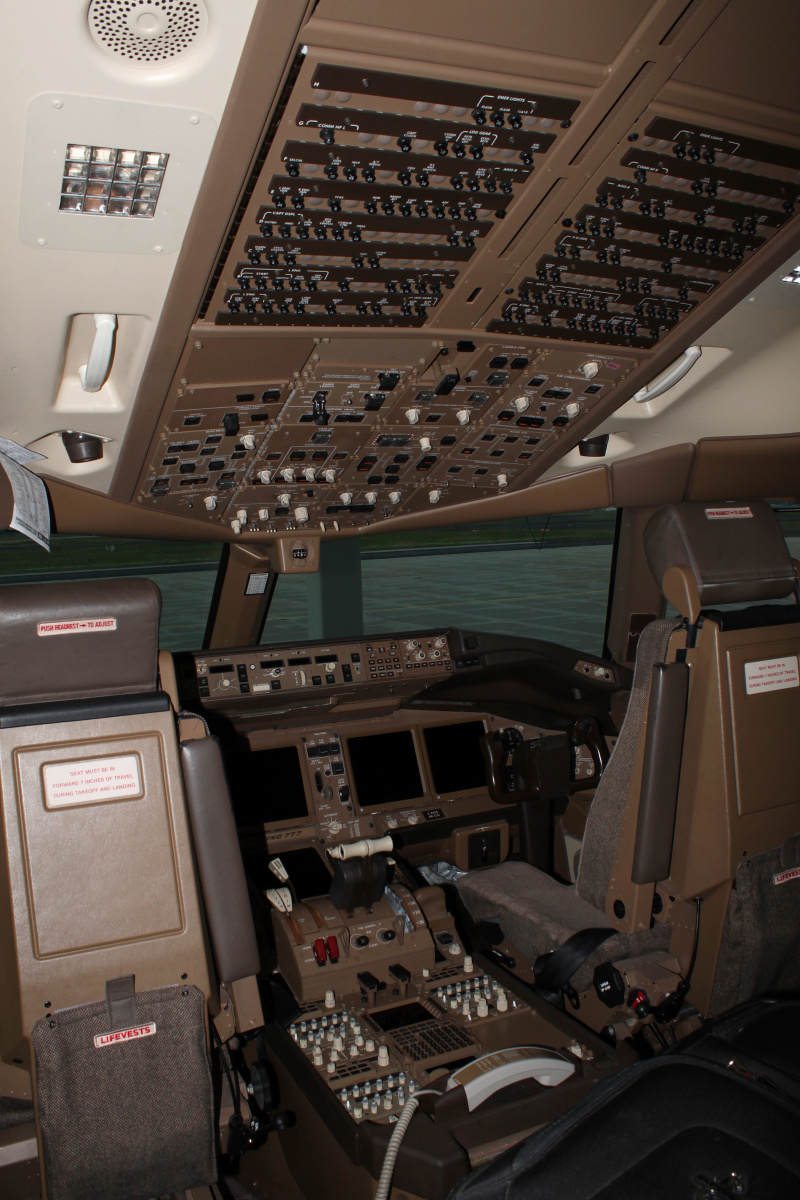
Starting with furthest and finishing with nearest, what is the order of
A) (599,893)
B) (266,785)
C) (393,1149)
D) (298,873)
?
(266,785), (298,873), (599,893), (393,1149)

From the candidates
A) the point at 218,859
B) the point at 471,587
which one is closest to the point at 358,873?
the point at 218,859

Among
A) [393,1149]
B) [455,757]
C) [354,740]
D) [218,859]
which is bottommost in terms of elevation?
[393,1149]

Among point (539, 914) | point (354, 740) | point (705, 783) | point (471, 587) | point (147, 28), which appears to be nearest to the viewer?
point (147, 28)

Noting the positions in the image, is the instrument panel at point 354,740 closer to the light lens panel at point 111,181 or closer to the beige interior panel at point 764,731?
the beige interior panel at point 764,731

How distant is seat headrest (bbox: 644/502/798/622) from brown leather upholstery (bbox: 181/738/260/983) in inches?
48.1

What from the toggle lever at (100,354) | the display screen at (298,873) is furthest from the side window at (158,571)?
the toggle lever at (100,354)

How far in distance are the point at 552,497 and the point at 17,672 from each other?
7.28 feet

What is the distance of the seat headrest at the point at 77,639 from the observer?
A: 1472mm

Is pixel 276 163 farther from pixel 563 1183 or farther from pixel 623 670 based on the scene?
pixel 623 670

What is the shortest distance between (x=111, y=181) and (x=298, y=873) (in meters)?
2.25

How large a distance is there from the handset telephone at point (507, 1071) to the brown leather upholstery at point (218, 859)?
57 centimetres

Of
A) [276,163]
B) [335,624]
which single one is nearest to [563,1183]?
[276,163]

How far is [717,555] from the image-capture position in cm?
209

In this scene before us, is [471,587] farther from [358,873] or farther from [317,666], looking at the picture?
[358,873]
